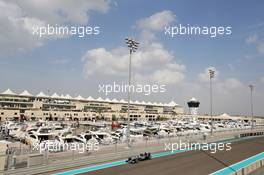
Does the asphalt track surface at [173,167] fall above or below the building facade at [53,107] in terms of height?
below

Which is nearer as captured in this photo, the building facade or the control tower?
the building facade

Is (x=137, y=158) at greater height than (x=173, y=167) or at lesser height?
greater

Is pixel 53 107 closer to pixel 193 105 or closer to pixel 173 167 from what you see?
pixel 193 105

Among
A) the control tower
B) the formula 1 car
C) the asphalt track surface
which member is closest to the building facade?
the control tower

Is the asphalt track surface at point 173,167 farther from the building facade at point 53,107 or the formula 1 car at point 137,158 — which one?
the building facade at point 53,107

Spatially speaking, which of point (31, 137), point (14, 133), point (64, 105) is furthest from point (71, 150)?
point (64, 105)

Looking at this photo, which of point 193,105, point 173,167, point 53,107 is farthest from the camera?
point 193,105

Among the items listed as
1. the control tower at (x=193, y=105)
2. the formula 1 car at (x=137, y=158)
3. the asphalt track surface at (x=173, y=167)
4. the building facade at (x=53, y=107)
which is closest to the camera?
the asphalt track surface at (x=173, y=167)

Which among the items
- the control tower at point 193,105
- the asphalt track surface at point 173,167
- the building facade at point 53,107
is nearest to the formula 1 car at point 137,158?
the asphalt track surface at point 173,167

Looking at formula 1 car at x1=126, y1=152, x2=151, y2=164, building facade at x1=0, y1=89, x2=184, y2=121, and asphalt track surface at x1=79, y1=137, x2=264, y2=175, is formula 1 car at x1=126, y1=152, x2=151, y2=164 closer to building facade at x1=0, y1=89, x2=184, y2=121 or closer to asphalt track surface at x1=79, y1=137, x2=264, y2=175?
asphalt track surface at x1=79, y1=137, x2=264, y2=175

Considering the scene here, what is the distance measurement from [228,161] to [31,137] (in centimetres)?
2674

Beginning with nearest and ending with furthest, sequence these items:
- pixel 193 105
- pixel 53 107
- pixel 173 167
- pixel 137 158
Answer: pixel 173 167 < pixel 137 158 < pixel 53 107 < pixel 193 105

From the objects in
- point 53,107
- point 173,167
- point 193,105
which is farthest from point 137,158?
point 193,105

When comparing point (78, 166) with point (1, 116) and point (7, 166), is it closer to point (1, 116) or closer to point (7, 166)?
point (7, 166)
